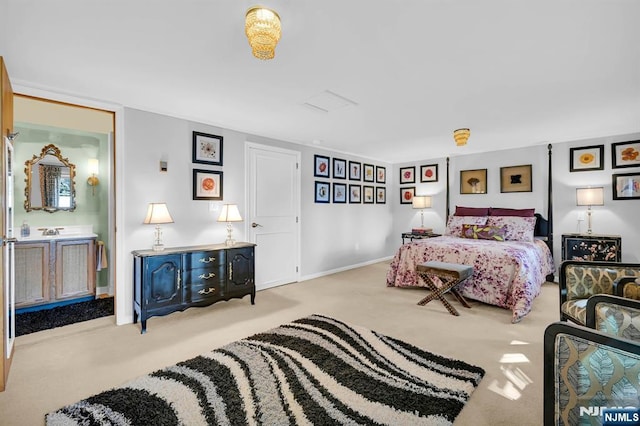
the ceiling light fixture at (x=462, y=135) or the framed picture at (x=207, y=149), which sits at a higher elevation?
the ceiling light fixture at (x=462, y=135)

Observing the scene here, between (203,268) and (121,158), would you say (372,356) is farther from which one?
(121,158)

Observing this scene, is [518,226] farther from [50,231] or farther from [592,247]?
[50,231]

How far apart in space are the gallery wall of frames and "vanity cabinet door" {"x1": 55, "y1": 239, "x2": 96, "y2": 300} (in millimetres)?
3359

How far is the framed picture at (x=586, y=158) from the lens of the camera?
14.9 feet

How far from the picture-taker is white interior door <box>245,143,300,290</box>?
14.1ft

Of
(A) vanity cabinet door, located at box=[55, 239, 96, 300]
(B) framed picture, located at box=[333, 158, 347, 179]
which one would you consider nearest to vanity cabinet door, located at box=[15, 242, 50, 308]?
(A) vanity cabinet door, located at box=[55, 239, 96, 300]

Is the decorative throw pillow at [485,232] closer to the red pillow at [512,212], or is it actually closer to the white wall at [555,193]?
the red pillow at [512,212]

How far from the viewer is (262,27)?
63.5 inches

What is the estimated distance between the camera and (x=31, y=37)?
194cm

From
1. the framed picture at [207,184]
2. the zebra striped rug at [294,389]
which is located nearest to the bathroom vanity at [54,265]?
the framed picture at [207,184]

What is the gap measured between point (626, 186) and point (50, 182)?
26.2ft

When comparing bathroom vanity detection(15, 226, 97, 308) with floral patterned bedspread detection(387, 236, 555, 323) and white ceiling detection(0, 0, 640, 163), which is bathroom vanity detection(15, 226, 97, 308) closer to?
white ceiling detection(0, 0, 640, 163)

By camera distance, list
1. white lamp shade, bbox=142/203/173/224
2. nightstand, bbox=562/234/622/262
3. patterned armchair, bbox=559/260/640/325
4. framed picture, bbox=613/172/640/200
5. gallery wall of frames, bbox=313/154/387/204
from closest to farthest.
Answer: patterned armchair, bbox=559/260/640/325 → white lamp shade, bbox=142/203/173/224 → nightstand, bbox=562/234/622/262 → framed picture, bbox=613/172/640/200 → gallery wall of frames, bbox=313/154/387/204

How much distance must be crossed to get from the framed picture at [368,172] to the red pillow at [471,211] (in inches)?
71.8
